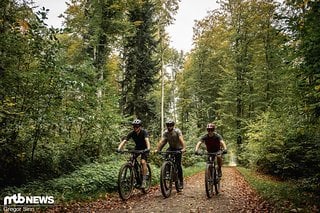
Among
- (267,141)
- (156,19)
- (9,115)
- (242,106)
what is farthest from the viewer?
(242,106)

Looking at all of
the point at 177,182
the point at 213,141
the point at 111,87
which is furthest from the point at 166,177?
the point at 111,87

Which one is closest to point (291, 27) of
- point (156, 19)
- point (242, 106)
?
point (156, 19)

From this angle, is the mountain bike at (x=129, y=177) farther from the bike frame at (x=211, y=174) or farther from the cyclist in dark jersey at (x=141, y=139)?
the bike frame at (x=211, y=174)

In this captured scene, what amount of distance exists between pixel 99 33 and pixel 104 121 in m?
9.38

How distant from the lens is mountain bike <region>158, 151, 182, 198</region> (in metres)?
8.35

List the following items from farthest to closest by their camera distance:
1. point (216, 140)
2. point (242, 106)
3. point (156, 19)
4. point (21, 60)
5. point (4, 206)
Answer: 1. point (242, 106)
2. point (156, 19)
3. point (216, 140)
4. point (21, 60)
5. point (4, 206)

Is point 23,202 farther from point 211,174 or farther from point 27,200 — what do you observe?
point 211,174

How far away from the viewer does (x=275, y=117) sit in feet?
59.9

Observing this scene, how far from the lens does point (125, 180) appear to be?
8.12 m

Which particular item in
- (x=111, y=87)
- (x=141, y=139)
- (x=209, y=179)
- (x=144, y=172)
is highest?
(x=111, y=87)

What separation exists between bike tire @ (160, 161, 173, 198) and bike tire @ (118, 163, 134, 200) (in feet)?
2.79

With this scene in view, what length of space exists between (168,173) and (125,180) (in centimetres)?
134

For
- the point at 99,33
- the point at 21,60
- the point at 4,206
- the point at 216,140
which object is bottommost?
the point at 4,206

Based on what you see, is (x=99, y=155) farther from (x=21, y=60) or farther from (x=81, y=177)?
(x=21, y=60)
